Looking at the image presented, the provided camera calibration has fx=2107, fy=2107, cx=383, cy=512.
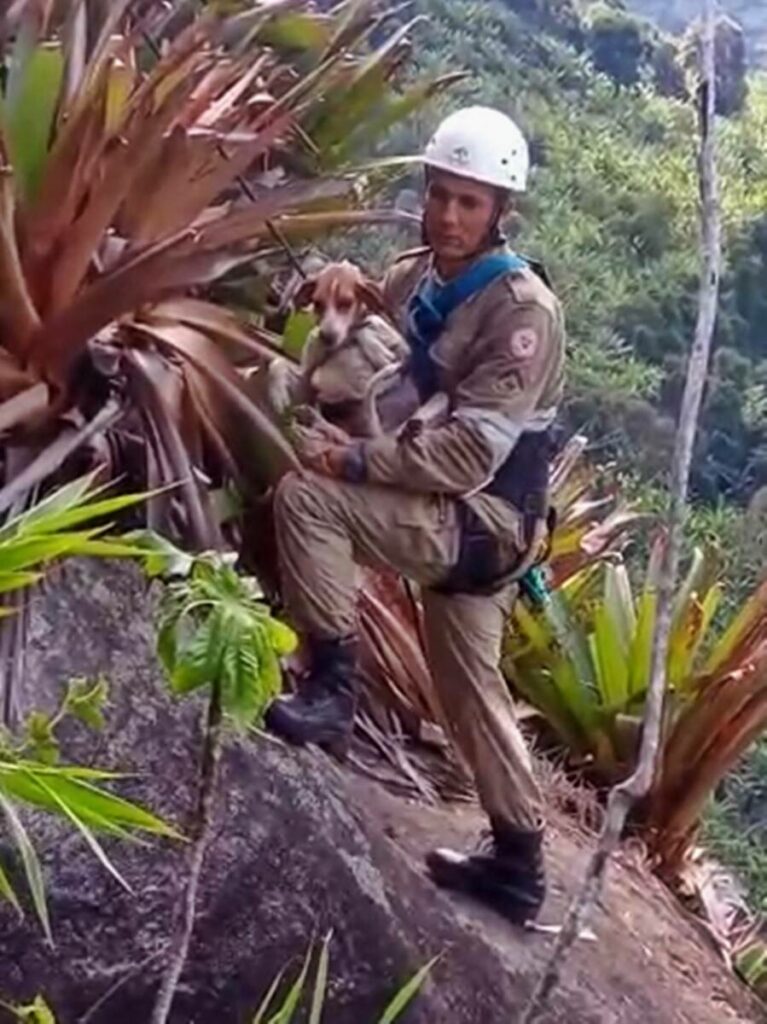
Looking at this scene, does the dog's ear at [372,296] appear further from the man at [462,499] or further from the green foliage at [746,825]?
the green foliage at [746,825]

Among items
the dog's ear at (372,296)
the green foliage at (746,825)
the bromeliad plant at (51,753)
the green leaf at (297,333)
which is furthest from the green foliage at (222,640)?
the green foliage at (746,825)

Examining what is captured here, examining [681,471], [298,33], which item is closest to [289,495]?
[681,471]

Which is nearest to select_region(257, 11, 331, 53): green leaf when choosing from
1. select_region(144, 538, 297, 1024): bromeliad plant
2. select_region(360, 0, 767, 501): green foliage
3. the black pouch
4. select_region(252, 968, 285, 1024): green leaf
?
the black pouch

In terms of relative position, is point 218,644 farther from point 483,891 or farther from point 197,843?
point 483,891

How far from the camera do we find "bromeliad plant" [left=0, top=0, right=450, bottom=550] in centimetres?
391

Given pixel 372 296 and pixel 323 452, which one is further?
pixel 372 296

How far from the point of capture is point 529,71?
25062mm

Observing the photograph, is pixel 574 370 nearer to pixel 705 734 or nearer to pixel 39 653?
pixel 705 734

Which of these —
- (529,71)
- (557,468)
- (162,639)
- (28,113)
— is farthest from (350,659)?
(529,71)

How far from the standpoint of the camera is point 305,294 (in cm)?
412

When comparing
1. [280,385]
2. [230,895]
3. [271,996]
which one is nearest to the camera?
[271,996]

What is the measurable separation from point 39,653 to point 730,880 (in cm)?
303

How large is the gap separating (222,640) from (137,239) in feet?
6.75

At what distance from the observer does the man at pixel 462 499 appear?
3742 mm
